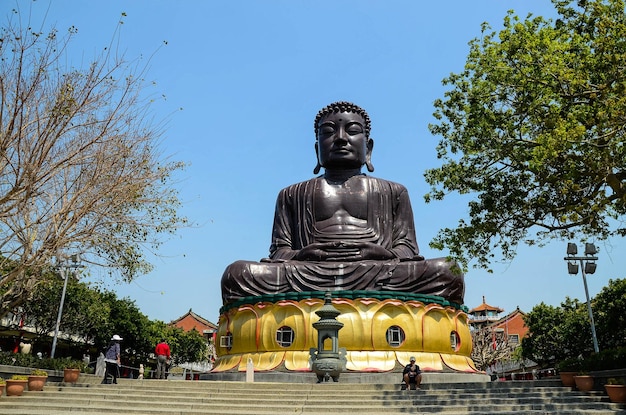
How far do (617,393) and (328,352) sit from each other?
20.3ft

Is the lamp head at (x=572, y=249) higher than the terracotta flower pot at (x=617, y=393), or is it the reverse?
the lamp head at (x=572, y=249)

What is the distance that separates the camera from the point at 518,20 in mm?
10328

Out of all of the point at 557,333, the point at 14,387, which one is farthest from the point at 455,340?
the point at 557,333

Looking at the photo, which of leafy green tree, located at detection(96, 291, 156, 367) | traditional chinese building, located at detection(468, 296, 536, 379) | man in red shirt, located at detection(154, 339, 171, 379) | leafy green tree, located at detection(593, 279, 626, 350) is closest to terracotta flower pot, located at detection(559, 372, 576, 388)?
man in red shirt, located at detection(154, 339, 171, 379)

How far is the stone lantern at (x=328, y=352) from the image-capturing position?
13484 millimetres

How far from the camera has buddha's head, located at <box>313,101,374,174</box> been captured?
19953 mm

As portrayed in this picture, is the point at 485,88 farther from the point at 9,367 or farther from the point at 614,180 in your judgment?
the point at 9,367

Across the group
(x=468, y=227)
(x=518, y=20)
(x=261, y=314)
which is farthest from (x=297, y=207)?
(x=518, y=20)

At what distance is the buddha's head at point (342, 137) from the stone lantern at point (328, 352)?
21.0ft

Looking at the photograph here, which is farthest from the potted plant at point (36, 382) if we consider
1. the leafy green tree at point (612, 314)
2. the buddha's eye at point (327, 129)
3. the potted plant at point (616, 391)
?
the leafy green tree at point (612, 314)

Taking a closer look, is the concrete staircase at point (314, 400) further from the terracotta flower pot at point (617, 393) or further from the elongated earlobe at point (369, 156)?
the elongated earlobe at point (369, 156)

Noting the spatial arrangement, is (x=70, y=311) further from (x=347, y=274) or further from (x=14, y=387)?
(x=14, y=387)

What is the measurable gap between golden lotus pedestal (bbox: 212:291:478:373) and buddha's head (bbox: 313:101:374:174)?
5.47 m

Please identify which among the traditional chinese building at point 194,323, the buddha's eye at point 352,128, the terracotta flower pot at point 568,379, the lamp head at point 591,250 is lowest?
the terracotta flower pot at point 568,379
